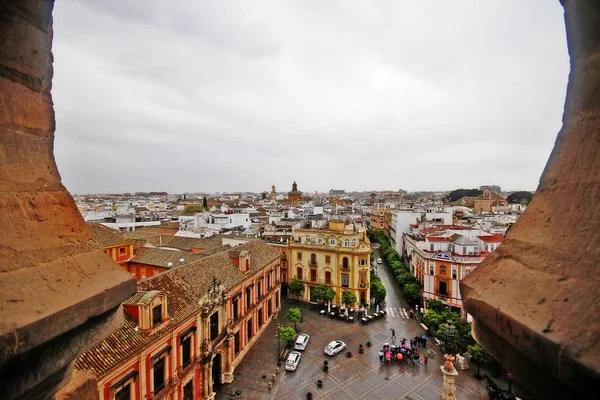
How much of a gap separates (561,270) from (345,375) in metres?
24.4

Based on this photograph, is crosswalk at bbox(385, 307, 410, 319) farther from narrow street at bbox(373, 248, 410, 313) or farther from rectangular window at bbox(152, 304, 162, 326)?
rectangular window at bbox(152, 304, 162, 326)

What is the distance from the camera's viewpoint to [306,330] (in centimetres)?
3028

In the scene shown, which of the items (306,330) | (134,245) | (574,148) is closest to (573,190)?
(574,148)

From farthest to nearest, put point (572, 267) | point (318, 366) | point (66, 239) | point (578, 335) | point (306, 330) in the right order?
point (306, 330)
point (318, 366)
point (66, 239)
point (572, 267)
point (578, 335)

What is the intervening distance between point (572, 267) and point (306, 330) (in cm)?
3116

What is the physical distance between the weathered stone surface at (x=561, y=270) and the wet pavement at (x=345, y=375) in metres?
21.7

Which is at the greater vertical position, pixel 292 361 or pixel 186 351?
pixel 186 351

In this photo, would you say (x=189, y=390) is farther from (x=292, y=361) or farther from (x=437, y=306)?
(x=437, y=306)

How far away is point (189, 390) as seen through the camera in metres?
18.2

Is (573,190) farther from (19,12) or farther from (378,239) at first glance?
(378,239)

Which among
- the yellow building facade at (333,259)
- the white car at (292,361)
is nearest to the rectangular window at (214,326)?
the white car at (292,361)

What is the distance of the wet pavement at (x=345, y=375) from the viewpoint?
2062 centimetres

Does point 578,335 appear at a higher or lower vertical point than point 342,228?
higher

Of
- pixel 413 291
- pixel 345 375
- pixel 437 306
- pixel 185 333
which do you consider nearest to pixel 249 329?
pixel 345 375
